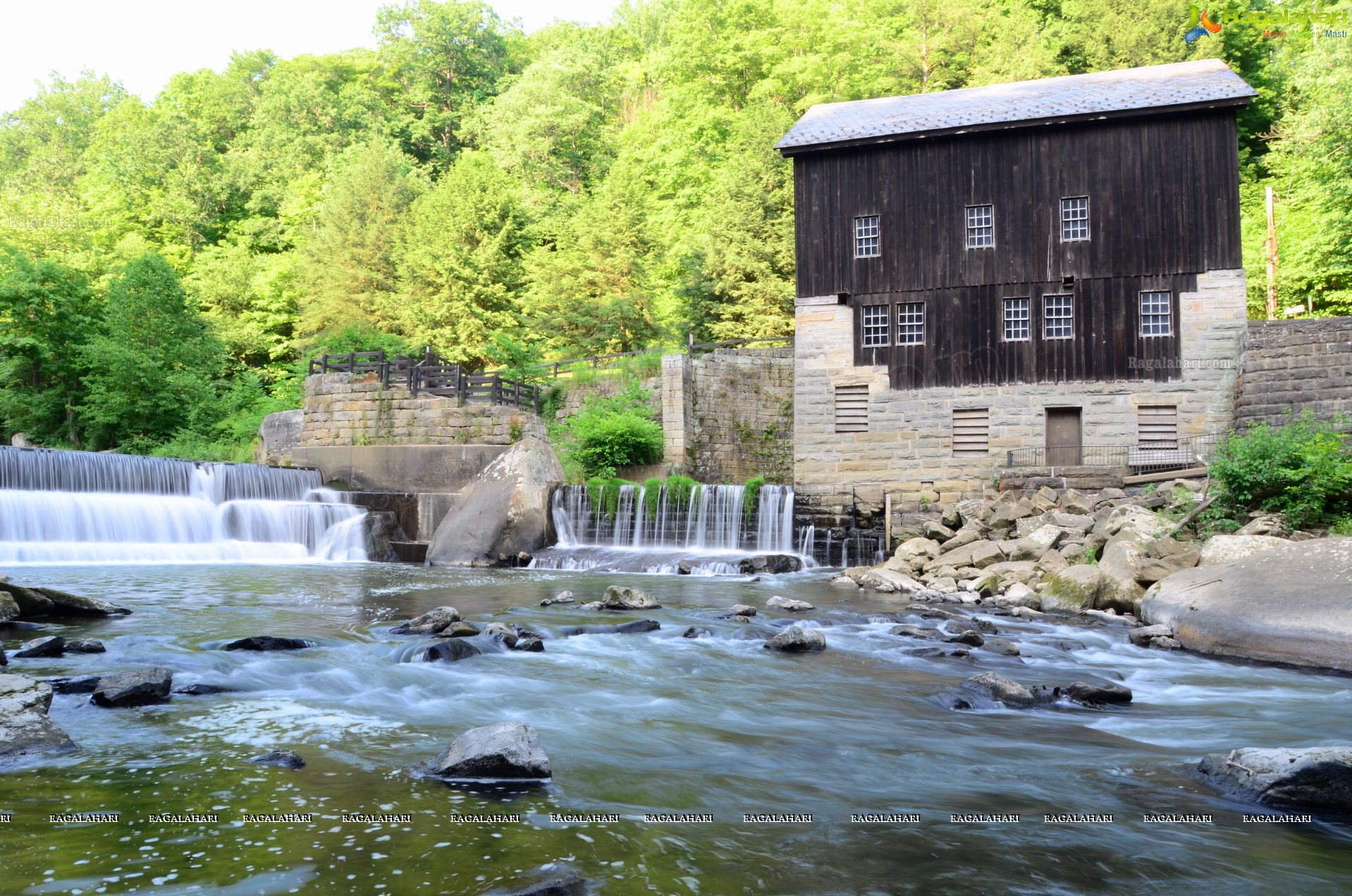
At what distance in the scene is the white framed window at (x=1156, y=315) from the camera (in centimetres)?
2125

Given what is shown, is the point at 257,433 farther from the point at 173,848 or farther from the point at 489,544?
the point at 173,848

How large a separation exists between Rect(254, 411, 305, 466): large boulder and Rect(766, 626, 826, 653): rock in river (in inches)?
836

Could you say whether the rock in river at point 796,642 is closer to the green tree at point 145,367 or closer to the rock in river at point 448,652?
the rock in river at point 448,652

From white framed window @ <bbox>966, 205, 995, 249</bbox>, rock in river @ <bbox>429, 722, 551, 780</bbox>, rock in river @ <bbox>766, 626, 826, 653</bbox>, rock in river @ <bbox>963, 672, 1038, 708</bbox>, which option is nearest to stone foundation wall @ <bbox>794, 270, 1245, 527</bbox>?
white framed window @ <bbox>966, 205, 995, 249</bbox>

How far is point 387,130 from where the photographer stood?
1913 inches

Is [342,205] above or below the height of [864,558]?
above

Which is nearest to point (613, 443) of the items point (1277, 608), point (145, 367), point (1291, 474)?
point (1291, 474)

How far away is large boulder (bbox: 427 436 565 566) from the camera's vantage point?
20641 mm

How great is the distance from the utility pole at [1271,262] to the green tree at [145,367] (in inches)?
1426

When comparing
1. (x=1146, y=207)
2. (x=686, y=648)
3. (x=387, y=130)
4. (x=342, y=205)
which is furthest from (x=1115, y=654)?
(x=387, y=130)

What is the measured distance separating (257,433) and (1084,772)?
2868 cm

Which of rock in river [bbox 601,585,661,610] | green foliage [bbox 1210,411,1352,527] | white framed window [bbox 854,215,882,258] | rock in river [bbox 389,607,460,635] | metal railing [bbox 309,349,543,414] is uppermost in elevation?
white framed window [bbox 854,215,882,258]

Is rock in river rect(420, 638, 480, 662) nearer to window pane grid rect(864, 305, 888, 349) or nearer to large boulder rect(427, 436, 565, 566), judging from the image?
large boulder rect(427, 436, 565, 566)

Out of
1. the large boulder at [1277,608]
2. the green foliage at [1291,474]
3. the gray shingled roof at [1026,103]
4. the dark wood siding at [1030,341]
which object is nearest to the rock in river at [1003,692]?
the large boulder at [1277,608]
